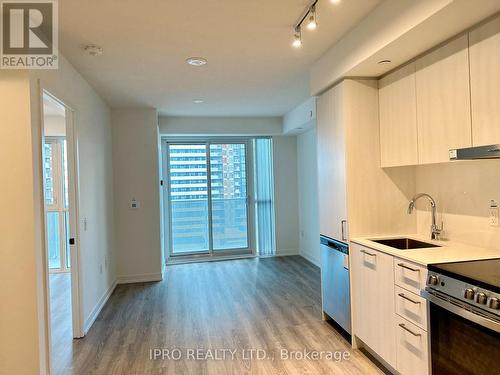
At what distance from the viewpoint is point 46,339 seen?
7.37 feet

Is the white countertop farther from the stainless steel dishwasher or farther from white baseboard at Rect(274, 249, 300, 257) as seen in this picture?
white baseboard at Rect(274, 249, 300, 257)

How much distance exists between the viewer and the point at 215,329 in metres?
3.20

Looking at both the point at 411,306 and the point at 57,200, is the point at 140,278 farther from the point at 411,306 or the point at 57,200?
the point at 411,306

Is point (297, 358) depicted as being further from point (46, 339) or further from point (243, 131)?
point (243, 131)

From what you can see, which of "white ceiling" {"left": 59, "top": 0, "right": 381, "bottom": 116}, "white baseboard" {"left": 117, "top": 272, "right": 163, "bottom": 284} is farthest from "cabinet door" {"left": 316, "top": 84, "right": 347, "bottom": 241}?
"white baseboard" {"left": 117, "top": 272, "right": 163, "bottom": 284}

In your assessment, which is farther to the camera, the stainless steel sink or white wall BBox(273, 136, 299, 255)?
white wall BBox(273, 136, 299, 255)

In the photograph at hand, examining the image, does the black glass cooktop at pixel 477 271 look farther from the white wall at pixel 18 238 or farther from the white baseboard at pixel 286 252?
the white baseboard at pixel 286 252

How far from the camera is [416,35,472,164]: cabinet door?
200cm

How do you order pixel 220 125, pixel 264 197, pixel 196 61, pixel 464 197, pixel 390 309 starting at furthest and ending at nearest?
1. pixel 264 197
2. pixel 220 125
3. pixel 196 61
4. pixel 464 197
5. pixel 390 309

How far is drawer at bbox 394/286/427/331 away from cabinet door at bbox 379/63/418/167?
3.13ft

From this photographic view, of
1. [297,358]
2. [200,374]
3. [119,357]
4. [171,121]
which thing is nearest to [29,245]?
[119,357]

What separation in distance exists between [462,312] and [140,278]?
424cm

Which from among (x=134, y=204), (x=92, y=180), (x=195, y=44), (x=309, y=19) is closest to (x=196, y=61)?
(x=195, y=44)

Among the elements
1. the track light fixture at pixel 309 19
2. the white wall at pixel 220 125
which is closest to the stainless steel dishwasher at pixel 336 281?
the track light fixture at pixel 309 19
